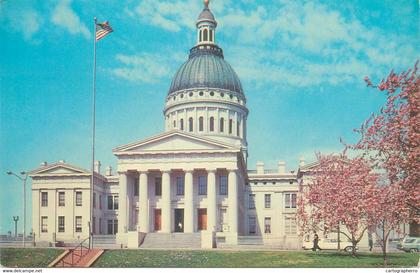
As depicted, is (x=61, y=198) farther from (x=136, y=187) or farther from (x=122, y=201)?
(x=122, y=201)

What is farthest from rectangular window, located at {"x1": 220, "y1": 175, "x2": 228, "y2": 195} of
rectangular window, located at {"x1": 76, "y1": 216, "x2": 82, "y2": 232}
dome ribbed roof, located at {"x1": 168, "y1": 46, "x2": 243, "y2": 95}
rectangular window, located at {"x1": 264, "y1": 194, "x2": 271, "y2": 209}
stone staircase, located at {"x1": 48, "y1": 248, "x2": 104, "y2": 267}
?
stone staircase, located at {"x1": 48, "y1": 248, "x2": 104, "y2": 267}

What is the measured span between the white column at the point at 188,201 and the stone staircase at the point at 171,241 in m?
5.45

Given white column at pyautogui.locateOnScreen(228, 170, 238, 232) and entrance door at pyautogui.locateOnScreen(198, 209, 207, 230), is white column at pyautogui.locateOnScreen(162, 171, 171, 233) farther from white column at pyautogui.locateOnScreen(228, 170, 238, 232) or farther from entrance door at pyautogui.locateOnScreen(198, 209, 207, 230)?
white column at pyautogui.locateOnScreen(228, 170, 238, 232)

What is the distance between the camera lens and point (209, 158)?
69375 millimetres

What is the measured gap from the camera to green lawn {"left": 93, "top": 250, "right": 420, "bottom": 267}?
37.8m

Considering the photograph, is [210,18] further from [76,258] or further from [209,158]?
[76,258]

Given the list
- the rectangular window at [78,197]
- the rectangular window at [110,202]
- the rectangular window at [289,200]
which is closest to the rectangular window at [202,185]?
the rectangular window at [78,197]

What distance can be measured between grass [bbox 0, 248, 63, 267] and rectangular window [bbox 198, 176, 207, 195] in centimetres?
3060

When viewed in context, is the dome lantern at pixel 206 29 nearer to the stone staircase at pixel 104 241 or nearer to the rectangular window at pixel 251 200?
the rectangular window at pixel 251 200

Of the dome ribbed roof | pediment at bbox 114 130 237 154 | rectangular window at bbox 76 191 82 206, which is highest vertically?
the dome ribbed roof

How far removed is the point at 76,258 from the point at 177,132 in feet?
102

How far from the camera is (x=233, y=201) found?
226 feet

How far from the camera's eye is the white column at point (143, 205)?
6919 cm

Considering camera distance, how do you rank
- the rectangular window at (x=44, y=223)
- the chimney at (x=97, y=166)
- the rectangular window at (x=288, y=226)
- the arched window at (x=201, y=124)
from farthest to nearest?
the arched window at (x=201, y=124) < the rectangular window at (x=288, y=226) < the chimney at (x=97, y=166) < the rectangular window at (x=44, y=223)
